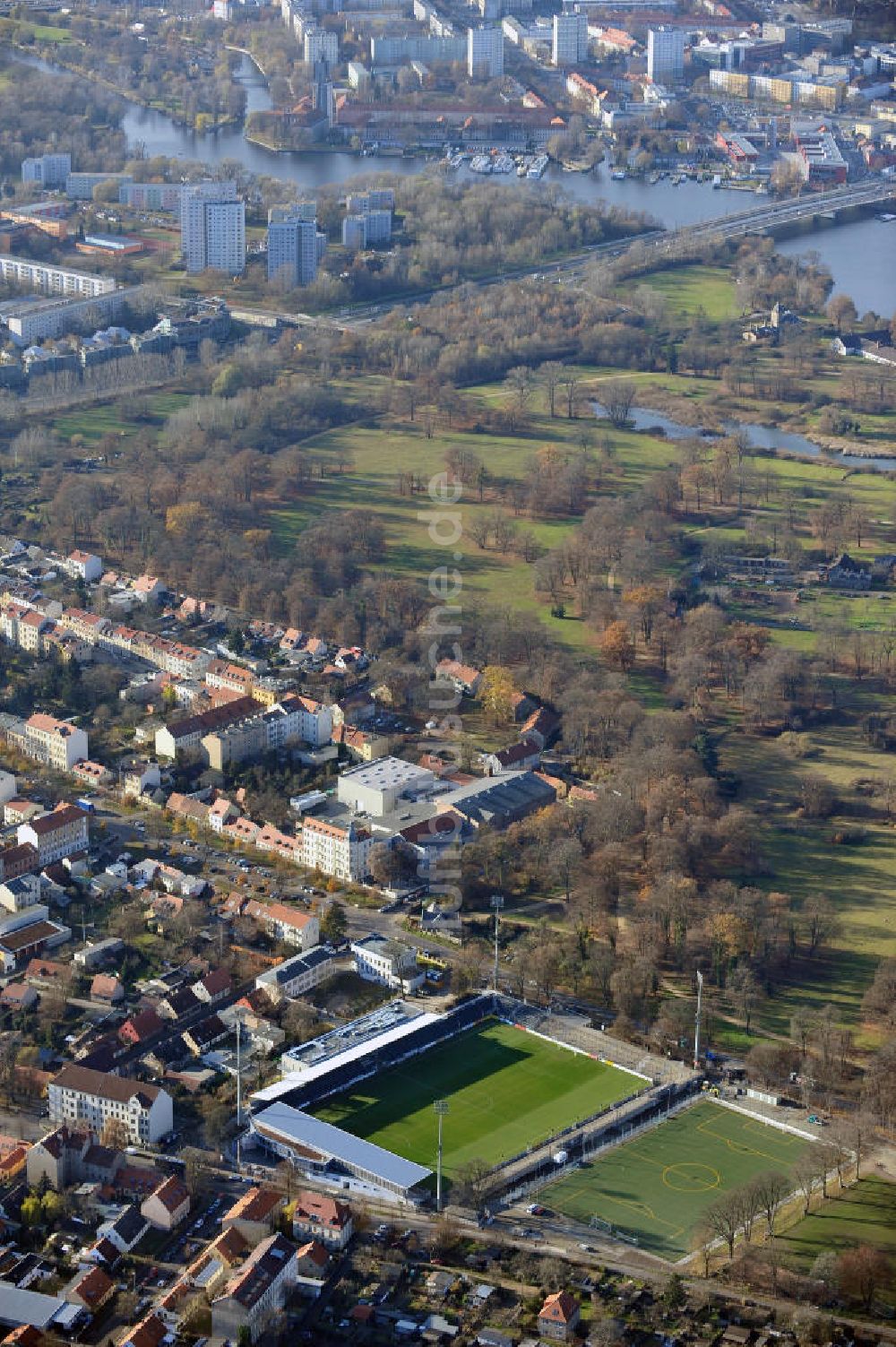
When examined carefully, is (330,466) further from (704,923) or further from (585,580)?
(704,923)

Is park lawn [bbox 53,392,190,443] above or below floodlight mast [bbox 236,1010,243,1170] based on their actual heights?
above

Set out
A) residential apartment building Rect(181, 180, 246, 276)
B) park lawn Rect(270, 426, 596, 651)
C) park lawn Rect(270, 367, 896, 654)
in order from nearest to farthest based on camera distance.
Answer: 1. park lawn Rect(270, 426, 596, 651)
2. park lawn Rect(270, 367, 896, 654)
3. residential apartment building Rect(181, 180, 246, 276)

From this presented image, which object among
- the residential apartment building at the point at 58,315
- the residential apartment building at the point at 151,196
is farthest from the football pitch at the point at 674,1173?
the residential apartment building at the point at 151,196

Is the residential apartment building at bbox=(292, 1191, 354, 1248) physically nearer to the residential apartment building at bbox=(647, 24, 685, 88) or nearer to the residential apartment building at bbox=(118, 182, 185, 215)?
the residential apartment building at bbox=(118, 182, 185, 215)

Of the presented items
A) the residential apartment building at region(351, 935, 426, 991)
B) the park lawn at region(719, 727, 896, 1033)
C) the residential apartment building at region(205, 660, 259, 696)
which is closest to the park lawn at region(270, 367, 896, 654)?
the park lawn at region(719, 727, 896, 1033)

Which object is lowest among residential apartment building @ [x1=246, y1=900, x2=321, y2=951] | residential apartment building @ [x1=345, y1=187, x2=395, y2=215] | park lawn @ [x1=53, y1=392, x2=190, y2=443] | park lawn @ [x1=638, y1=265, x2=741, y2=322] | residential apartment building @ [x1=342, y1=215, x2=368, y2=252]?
residential apartment building @ [x1=246, y1=900, x2=321, y2=951]

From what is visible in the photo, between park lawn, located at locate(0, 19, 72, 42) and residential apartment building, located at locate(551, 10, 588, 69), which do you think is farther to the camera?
residential apartment building, located at locate(551, 10, 588, 69)

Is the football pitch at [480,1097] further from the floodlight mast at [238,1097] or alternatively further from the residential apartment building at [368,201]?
the residential apartment building at [368,201]

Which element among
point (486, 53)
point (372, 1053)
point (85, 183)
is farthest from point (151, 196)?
point (372, 1053)
